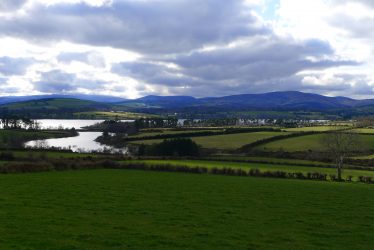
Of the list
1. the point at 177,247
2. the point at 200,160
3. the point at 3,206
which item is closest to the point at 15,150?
the point at 200,160

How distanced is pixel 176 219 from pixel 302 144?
101 meters

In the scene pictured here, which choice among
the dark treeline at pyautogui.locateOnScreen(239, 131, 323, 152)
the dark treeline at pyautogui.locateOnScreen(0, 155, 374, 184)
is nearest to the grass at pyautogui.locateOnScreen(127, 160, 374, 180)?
the dark treeline at pyautogui.locateOnScreen(0, 155, 374, 184)

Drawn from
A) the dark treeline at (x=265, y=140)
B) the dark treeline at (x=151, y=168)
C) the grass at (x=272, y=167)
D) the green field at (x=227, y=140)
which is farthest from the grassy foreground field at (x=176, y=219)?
the green field at (x=227, y=140)

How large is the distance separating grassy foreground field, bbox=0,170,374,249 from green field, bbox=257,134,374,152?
7327 centimetres

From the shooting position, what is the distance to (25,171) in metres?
59.6

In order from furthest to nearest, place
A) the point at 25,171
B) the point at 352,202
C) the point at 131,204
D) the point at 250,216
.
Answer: the point at 25,171
the point at 352,202
the point at 131,204
the point at 250,216

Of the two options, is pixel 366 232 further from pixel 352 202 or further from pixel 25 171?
pixel 25 171

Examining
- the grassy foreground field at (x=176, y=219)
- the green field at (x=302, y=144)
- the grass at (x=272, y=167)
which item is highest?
the grassy foreground field at (x=176, y=219)

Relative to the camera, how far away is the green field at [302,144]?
114 meters

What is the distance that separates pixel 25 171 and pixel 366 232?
48780 millimetres

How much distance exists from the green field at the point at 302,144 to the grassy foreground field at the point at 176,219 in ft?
240

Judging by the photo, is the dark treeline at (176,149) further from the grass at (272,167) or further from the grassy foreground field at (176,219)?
the grassy foreground field at (176,219)

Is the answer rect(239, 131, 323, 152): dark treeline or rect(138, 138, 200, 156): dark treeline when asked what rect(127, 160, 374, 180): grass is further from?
rect(239, 131, 323, 152): dark treeline

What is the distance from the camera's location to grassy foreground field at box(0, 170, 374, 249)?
1984cm
